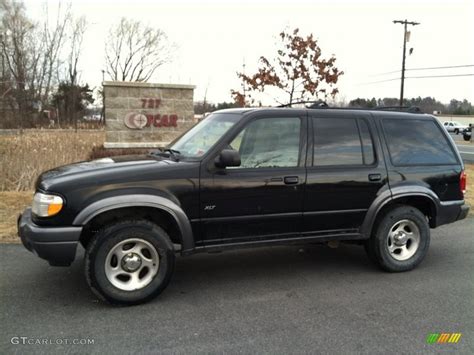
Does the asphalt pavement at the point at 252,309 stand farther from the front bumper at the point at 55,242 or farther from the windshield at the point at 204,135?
the windshield at the point at 204,135

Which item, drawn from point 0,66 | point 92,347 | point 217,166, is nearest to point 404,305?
point 217,166

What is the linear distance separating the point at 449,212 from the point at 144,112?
8686mm

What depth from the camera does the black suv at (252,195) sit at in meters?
3.71

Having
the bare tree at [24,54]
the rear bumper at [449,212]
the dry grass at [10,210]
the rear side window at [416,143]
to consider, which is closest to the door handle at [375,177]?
the rear side window at [416,143]

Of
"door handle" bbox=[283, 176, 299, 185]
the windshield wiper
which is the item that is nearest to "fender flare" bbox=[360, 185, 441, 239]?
"door handle" bbox=[283, 176, 299, 185]

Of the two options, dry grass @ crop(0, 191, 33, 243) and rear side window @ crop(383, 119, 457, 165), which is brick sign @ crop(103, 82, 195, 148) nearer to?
dry grass @ crop(0, 191, 33, 243)

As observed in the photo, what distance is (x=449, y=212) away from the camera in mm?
5035

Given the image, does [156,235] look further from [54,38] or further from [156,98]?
[54,38]

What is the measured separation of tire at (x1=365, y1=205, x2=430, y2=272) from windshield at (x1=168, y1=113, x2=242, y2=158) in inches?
82.1

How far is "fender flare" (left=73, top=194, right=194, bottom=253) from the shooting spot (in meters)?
3.63

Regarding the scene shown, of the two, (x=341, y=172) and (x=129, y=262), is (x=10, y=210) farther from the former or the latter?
(x=341, y=172)

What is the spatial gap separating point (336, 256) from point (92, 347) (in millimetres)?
3359

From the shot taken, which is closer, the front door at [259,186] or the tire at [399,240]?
the front door at [259,186]

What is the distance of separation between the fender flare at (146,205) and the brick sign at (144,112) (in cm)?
805
